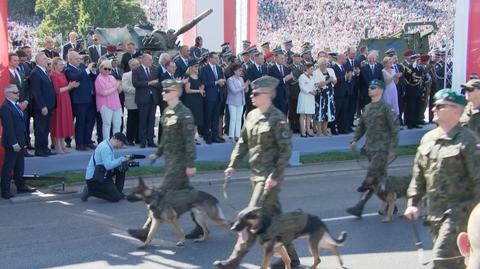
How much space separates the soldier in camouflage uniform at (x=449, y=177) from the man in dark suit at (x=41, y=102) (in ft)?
29.6

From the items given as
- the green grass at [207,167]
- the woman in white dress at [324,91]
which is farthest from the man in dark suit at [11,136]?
the woman in white dress at [324,91]

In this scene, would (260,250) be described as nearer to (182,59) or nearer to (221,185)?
(221,185)

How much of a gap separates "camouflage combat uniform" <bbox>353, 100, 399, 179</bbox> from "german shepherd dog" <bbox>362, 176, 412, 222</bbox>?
0.56 ft

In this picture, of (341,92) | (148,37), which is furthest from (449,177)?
(148,37)

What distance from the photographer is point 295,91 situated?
17469 mm

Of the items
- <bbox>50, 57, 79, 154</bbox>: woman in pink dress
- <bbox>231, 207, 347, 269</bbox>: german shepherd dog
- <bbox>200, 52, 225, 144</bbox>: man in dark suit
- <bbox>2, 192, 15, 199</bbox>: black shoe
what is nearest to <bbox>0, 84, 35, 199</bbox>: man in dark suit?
<bbox>2, 192, 15, 199</bbox>: black shoe

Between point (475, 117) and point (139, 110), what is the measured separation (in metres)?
7.77

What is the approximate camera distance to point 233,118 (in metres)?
16.5

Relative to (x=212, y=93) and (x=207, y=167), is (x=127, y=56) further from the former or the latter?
(x=207, y=167)

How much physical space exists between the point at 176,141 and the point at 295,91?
846cm

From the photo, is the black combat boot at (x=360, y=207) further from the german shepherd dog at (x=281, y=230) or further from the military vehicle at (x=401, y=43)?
the military vehicle at (x=401, y=43)

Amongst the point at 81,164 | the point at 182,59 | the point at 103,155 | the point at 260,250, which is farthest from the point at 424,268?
the point at 182,59

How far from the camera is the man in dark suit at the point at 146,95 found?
15.2 meters

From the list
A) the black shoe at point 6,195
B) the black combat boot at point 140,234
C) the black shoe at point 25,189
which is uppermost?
the black shoe at point 25,189
